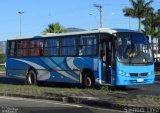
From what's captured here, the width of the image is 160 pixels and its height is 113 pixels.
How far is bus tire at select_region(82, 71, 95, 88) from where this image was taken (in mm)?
24934

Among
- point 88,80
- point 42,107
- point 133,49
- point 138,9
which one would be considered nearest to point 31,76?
point 88,80

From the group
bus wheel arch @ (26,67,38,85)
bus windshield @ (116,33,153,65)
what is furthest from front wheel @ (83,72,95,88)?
bus wheel arch @ (26,67,38,85)

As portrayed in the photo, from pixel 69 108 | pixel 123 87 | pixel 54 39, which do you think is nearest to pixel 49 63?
pixel 54 39

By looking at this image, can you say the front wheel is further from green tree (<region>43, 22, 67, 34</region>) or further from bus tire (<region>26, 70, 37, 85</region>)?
green tree (<region>43, 22, 67, 34</region>)

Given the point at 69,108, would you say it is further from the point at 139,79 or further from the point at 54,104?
the point at 139,79

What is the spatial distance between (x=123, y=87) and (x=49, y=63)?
4.77 m

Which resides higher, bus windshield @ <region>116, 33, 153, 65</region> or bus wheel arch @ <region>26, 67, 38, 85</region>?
bus windshield @ <region>116, 33, 153, 65</region>

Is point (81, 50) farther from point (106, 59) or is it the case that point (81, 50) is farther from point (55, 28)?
point (55, 28)

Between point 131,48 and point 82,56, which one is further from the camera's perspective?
point 82,56

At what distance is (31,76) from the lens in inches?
1168

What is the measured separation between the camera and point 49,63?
1101 inches

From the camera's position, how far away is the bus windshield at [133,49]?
23.9 metres

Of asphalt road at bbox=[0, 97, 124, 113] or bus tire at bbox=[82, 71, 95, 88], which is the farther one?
bus tire at bbox=[82, 71, 95, 88]

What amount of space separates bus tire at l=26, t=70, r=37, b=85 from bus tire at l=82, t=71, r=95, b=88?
4.65m
